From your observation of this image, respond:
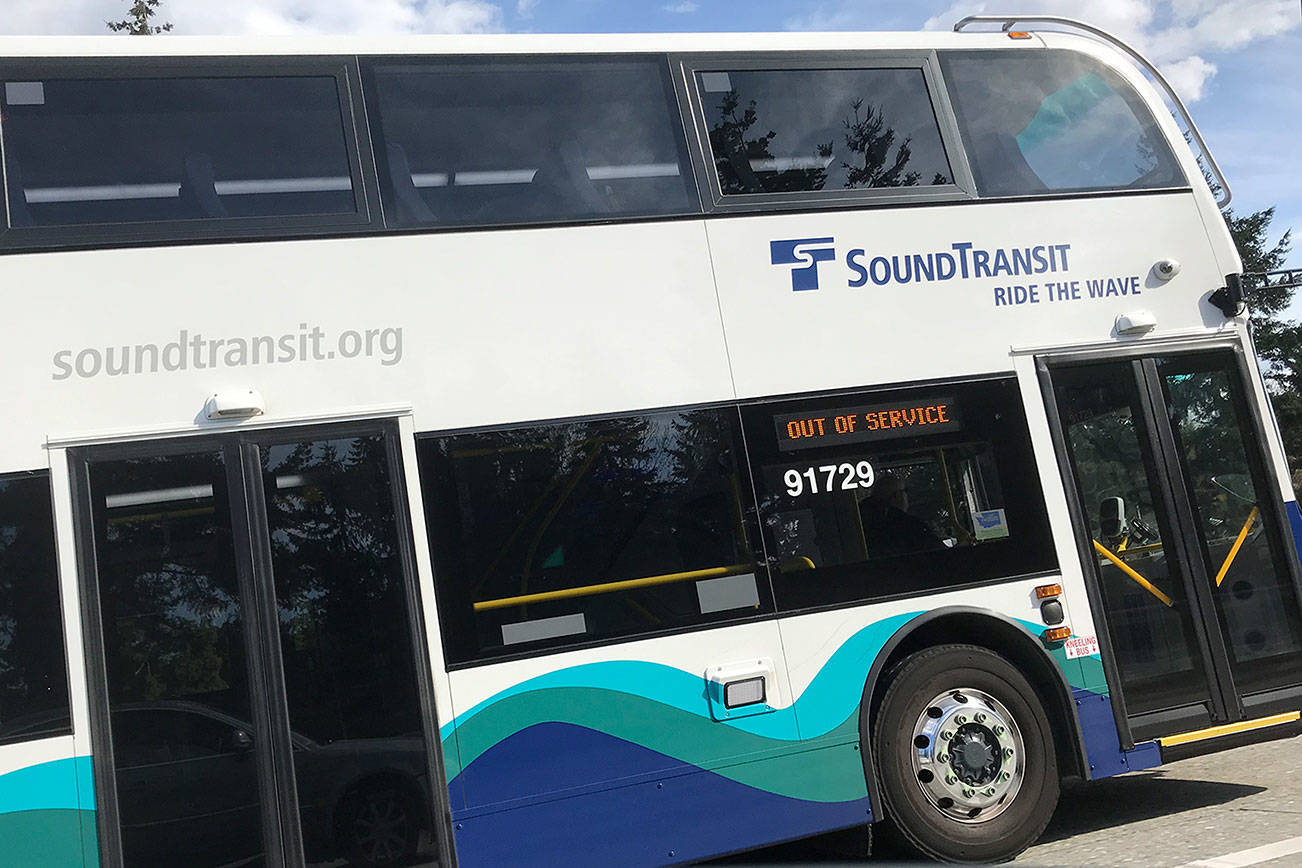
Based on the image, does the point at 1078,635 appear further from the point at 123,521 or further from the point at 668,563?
the point at 123,521

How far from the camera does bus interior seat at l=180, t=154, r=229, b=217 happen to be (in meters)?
5.62

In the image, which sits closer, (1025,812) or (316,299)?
(316,299)

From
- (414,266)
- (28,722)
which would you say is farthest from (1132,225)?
(28,722)

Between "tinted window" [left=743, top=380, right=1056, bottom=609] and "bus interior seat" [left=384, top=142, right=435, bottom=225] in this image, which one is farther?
"tinted window" [left=743, top=380, right=1056, bottom=609]

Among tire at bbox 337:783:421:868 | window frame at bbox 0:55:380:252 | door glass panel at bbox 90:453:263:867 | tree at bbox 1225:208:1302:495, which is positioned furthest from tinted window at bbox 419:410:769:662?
tree at bbox 1225:208:1302:495

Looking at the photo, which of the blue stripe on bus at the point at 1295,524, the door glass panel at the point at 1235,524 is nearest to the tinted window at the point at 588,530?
the door glass panel at the point at 1235,524

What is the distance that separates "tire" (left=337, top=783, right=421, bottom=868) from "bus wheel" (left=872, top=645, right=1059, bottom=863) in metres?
2.34

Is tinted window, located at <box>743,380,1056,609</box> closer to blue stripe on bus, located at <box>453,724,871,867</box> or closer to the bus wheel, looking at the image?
the bus wheel

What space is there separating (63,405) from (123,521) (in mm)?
564

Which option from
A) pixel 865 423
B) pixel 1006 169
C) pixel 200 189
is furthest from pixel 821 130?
pixel 200 189

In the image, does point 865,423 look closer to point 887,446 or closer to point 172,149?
point 887,446

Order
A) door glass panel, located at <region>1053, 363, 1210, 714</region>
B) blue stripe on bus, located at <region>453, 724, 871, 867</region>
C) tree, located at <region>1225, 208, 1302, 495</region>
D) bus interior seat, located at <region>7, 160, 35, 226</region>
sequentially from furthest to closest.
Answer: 1. tree, located at <region>1225, 208, 1302, 495</region>
2. door glass panel, located at <region>1053, 363, 1210, 714</region>
3. blue stripe on bus, located at <region>453, 724, 871, 867</region>
4. bus interior seat, located at <region>7, 160, 35, 226</region>

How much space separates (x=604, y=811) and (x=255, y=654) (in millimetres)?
1690

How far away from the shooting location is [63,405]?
5281mm
